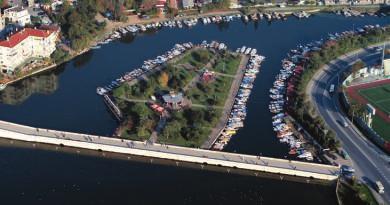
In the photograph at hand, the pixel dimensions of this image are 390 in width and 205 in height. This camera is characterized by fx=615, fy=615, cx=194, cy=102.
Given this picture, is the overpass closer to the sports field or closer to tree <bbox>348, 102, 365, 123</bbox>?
tree <bbox>348, 102, 365, 123</bbox>

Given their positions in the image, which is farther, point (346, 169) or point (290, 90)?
point (290, 90)

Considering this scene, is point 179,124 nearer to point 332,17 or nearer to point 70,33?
point 70,33

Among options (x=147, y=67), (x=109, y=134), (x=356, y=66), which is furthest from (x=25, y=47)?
(x=356, y=66)

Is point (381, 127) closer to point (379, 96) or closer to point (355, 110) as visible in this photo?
point (355, 110)

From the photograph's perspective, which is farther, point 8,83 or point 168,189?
point 8,83

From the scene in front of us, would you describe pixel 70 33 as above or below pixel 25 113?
above

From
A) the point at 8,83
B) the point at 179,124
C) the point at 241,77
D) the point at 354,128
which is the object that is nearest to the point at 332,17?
the point at 241,77

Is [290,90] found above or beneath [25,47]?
beneath
